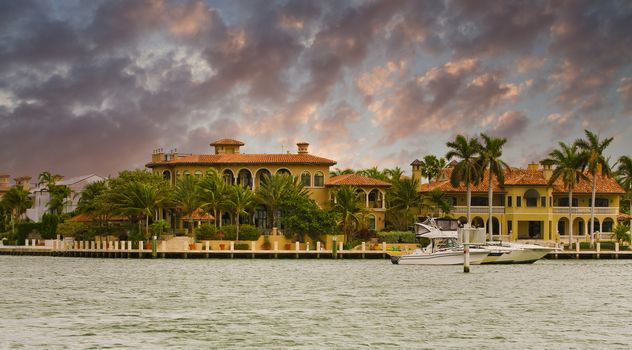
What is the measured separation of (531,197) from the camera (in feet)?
396

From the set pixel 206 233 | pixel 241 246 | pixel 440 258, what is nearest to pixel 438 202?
pixel 241 246

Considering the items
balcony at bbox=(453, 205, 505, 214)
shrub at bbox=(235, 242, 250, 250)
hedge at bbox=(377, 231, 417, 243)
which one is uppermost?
balcony at bbox=(453, 205, 505, 214)

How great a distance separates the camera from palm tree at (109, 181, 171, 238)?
10469 centimetres

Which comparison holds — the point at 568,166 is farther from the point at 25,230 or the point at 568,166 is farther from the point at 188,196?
the point at 25,230

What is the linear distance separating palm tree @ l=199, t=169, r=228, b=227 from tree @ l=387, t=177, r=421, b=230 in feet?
66.2

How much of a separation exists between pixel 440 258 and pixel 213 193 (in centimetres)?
3027

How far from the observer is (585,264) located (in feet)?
309

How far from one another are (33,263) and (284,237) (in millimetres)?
25754

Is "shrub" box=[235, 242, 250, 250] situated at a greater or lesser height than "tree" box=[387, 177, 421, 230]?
lesser

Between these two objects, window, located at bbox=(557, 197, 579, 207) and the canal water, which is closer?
the canal water

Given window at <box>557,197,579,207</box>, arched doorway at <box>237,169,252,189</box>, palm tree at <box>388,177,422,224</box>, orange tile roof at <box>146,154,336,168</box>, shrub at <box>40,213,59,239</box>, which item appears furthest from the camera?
window at <box>557,197,579,207</box>

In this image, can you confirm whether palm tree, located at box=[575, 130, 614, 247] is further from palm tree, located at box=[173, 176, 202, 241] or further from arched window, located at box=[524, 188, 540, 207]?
palm tree, located at box=[173, 176, 202, 241]

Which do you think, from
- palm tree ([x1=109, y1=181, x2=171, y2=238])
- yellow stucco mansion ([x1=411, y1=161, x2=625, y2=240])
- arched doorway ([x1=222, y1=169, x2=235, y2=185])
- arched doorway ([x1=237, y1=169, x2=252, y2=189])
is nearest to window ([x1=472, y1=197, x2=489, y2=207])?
yellow stucco mansion ([x1=411, y1=161, x2=625, y2=240])

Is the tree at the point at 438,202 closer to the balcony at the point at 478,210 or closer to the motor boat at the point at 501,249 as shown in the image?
the balcony at the point at 478,210
